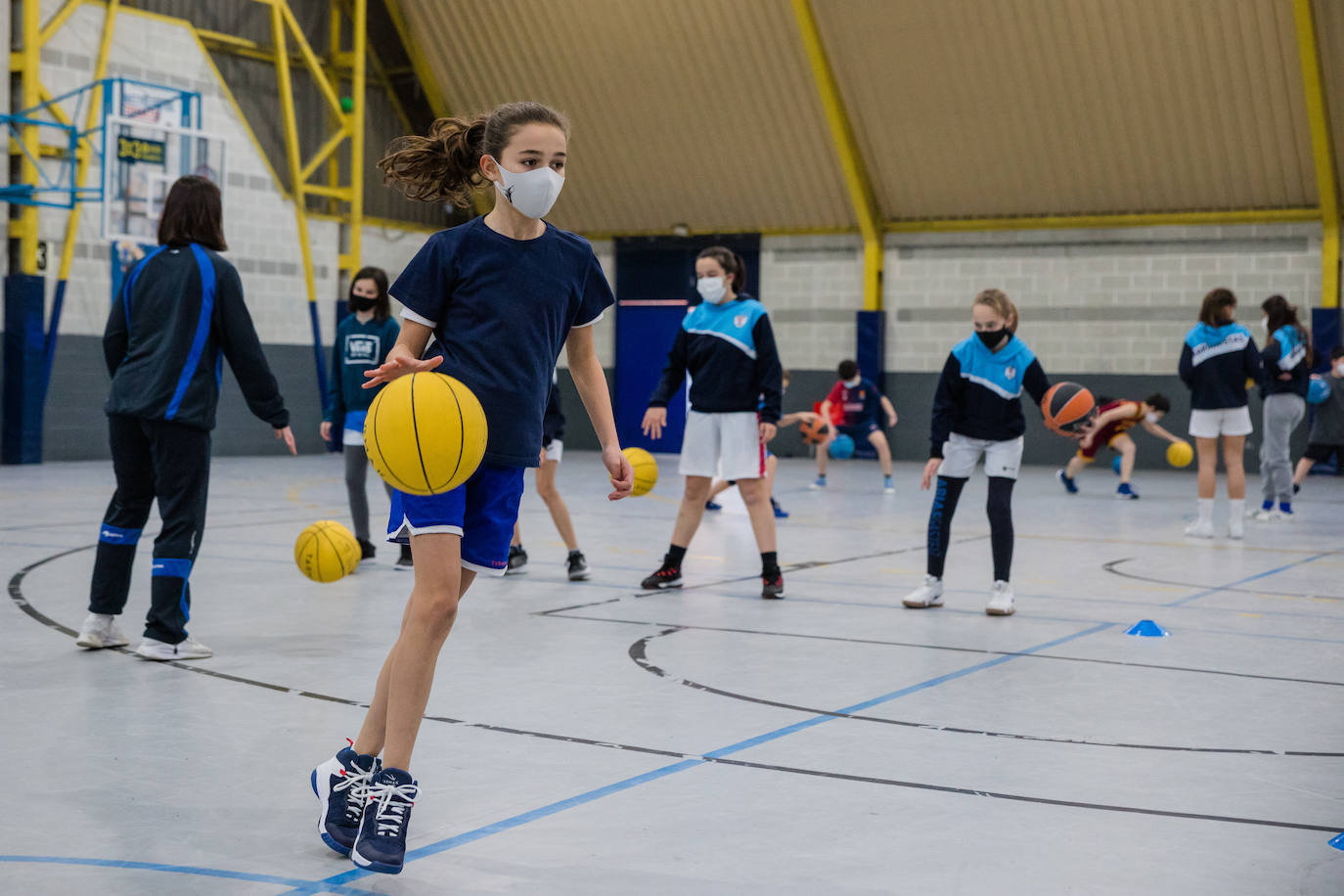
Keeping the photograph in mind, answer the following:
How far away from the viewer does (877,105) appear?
69.1ft

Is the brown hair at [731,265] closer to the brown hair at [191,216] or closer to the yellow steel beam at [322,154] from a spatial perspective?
the brown hair at [191,216]

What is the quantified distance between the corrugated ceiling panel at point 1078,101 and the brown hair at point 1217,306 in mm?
8432

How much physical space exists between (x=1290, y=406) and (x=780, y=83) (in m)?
10.4

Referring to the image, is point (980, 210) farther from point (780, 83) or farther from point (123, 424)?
point (123, 424)

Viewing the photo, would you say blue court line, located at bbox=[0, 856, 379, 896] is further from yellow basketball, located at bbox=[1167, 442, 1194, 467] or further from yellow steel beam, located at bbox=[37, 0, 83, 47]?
yellow steel beam, located at bbox=[37, 0, 83, 47]

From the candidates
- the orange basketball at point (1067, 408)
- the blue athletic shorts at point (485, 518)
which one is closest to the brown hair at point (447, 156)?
the blue athletic shorts at point (485, 518)

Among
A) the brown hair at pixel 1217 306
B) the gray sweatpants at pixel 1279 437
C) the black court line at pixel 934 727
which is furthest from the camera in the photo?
the gray sweatpants at pixel 1279 437

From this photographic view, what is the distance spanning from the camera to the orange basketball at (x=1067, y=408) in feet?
27.1

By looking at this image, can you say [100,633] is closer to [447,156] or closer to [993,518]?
[447,156]

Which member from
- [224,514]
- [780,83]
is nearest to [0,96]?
[224,514]

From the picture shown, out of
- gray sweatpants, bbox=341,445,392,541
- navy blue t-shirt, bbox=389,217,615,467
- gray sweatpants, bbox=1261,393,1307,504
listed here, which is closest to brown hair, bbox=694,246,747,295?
gray sweatpants, bbox=341,445,392,541

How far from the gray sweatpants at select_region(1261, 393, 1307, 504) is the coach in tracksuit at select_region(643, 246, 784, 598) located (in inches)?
272

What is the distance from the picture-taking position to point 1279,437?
13.2 m

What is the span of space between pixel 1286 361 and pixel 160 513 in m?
10.4
